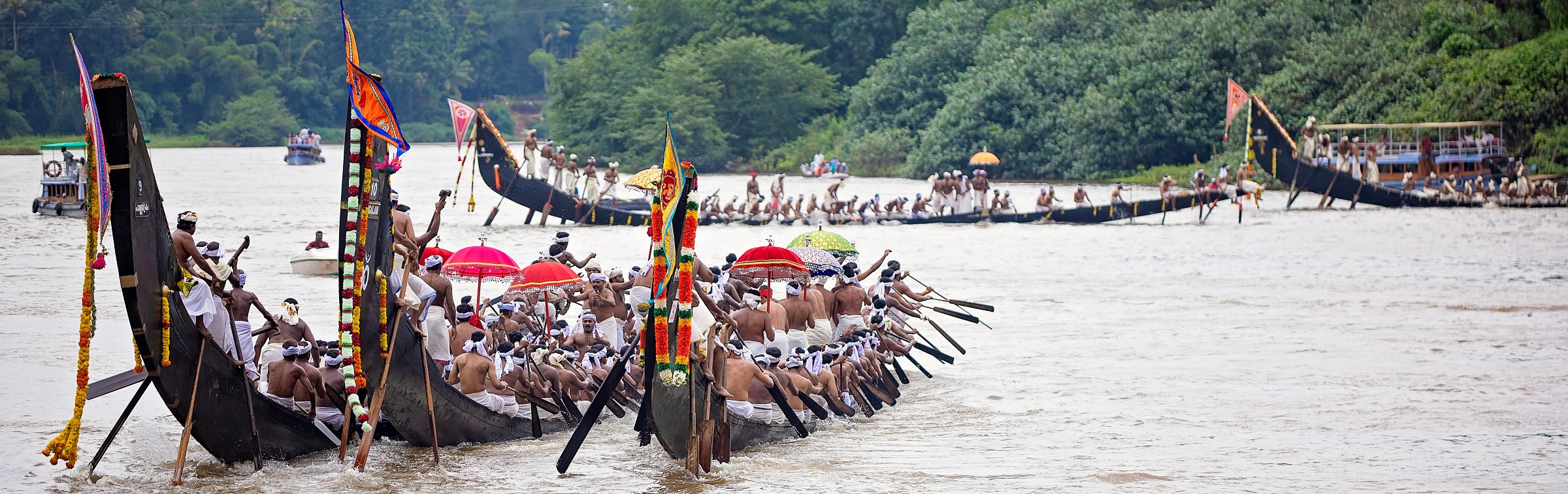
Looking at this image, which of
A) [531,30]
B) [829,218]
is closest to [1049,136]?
[829,218]

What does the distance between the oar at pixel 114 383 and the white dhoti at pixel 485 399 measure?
2232 millimetres

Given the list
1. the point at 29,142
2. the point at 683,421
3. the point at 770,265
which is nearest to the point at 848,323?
the point at 770,265

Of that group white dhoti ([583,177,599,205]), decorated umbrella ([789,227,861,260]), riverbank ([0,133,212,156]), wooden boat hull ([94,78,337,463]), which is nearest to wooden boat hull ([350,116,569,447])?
wooden boat hull ([94,78,337,463])

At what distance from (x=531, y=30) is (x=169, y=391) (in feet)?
283

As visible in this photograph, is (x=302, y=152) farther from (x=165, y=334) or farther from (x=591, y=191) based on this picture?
(x=165, y=334)

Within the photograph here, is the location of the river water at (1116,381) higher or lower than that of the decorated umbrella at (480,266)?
lower

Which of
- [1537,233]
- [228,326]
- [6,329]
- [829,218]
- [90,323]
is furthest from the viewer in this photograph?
[829,218]

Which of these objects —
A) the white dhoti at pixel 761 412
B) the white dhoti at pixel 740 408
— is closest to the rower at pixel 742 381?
the white dhoti at pixel 740 408

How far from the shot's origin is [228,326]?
10586 millimetres

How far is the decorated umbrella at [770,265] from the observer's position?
13555 millimetres

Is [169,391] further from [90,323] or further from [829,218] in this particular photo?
[829,218]

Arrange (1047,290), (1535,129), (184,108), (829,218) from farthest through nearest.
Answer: (184,108), (1535,129), (829,218), (1047,290)

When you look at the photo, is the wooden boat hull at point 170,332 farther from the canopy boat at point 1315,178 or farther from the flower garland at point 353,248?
the canopy boat at point 1315,178

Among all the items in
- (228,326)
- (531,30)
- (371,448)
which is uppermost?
(531,30)
